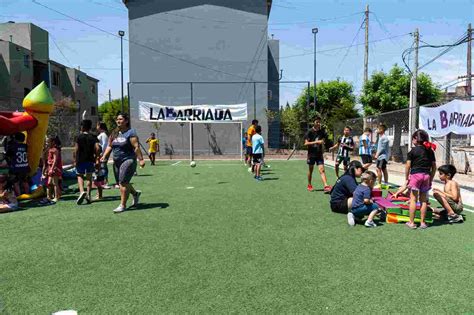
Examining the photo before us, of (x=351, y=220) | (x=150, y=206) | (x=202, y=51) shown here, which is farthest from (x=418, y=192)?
(x=202, y=51)

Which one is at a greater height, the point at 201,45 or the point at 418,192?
the point at 201,45

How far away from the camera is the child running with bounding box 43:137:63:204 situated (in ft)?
28.6

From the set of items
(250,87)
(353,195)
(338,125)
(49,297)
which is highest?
(250,87)

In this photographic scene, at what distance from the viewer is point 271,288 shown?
391 centimetres

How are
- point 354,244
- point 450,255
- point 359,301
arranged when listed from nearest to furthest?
point 359,301, point 450,255, point 354,244

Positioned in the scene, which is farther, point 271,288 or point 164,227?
point 164,227

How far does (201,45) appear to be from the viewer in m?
30.2

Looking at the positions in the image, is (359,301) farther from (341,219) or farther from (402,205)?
(402,205)

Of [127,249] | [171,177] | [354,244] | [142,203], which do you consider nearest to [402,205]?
[354,244]

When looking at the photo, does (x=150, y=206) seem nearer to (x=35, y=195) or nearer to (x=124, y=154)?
(x=124, y=154)

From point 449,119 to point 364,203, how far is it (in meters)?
5.81

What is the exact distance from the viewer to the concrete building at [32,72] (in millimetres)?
34562

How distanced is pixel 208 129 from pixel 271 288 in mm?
25609

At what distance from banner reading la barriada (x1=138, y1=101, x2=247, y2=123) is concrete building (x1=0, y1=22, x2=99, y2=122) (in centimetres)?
995
